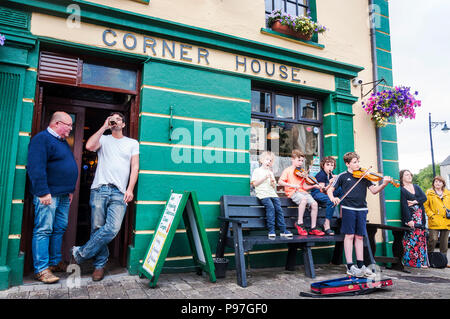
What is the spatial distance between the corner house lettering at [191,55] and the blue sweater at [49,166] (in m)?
1.66

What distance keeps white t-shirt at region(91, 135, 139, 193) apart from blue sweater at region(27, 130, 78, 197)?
34 centimetres

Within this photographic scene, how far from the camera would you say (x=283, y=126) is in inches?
234

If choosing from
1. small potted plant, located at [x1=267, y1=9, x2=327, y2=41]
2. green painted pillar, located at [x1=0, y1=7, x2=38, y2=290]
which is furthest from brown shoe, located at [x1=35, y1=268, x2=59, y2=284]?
small potted plant, located at [x1=267, y1=9, x2=327, y2=41]

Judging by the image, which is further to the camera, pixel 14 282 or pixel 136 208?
pixel 136 208

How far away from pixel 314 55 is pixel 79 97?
439cm

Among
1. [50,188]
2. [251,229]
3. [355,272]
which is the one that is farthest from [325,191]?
[50,188]

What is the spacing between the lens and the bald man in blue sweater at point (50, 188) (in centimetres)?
364

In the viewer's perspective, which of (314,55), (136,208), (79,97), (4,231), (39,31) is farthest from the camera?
(314,55)

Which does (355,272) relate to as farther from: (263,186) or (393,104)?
(393,104)

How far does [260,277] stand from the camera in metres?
4.50

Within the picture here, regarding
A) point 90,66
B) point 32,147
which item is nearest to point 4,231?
point 32,147

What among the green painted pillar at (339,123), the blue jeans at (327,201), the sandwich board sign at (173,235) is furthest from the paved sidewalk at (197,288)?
the green painted pillar at (339,123)

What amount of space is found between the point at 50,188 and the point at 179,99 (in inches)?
86.4

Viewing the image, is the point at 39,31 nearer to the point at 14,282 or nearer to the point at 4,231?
the point at 4,231
